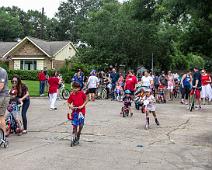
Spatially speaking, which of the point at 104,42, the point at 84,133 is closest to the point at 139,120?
the point at 84,133

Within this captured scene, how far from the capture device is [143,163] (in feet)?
26.9

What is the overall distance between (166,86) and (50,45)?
3176 centimetres

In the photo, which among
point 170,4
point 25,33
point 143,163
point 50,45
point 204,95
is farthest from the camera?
point 25,33

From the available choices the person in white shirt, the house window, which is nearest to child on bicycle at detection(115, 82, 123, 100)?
the person in white shirt

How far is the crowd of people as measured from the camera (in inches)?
397

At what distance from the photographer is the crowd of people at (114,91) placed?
33.1 feet

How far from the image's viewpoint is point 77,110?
10.1 meters

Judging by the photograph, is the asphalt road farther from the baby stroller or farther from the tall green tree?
the tall green tree

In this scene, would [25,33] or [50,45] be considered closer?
[50,45]

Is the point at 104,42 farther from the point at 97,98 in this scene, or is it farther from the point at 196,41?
the point at 97,98

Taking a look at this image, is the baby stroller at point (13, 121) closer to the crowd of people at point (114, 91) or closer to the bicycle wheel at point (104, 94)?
the crowd of people at point (114, 91)

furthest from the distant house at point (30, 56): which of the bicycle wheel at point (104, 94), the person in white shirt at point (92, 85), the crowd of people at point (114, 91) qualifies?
the person in white shirt at point (92, 85)

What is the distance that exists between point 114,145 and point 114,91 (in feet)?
46.4

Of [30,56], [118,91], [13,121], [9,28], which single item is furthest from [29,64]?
[13,121]
